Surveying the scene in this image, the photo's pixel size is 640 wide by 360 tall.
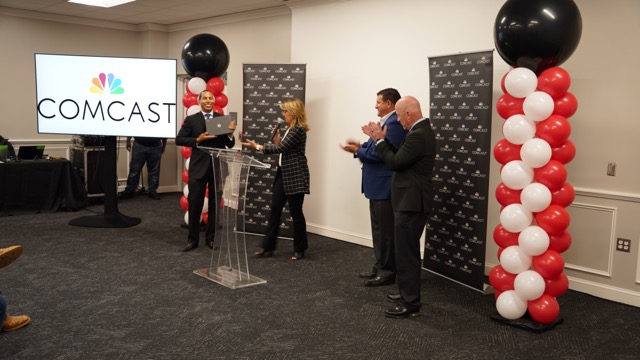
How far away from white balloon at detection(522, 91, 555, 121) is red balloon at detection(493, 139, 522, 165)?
255 millimetres

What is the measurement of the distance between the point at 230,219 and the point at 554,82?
106 inches

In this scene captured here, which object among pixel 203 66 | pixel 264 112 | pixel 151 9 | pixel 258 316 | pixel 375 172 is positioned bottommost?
pixel 258 316

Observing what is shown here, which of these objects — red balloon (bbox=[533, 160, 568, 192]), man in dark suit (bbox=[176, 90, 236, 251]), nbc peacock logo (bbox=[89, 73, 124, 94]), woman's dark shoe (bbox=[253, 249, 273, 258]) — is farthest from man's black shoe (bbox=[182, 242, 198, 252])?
red balloon (bbox=[533, 160, 568, 192])

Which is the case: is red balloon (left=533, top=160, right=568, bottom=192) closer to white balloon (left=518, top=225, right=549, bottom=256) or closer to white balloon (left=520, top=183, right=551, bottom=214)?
white balloon (left=520, top=183, right=551, bottom=214)

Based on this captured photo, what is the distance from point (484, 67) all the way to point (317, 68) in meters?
2.76

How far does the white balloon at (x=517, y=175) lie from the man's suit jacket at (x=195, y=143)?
9.68 feet

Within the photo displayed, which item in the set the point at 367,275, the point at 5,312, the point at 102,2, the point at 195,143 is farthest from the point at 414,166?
the point at 102,2

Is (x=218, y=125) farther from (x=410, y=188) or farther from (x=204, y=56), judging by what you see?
(x=410, y=188)

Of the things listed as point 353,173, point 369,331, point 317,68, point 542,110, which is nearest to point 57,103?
point 317,68

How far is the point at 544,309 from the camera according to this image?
3.98 meters

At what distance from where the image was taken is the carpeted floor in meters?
3.59

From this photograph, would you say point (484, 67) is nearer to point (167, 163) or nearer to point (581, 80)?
point (581, 80)

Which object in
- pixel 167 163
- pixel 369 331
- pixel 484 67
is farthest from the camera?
pixel 167 163

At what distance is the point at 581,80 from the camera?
4812 mm
